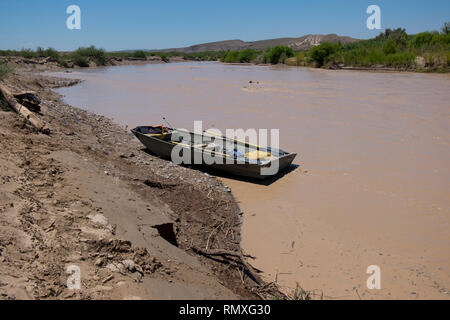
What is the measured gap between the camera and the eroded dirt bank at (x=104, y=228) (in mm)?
2941

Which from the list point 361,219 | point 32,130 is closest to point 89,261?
point 32,130

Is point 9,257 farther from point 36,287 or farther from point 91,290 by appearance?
point 91,290

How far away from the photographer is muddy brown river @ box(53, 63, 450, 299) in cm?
500

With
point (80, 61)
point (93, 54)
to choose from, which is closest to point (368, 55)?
→ point (80, 61)

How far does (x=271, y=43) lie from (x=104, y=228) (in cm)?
15949

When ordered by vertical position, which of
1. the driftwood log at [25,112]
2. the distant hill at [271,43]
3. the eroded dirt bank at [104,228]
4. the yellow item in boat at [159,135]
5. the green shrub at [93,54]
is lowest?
the eroded dirt bank at [104,228]

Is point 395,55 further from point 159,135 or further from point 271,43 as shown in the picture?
point 271,43

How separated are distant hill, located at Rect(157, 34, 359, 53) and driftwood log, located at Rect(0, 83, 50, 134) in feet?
377

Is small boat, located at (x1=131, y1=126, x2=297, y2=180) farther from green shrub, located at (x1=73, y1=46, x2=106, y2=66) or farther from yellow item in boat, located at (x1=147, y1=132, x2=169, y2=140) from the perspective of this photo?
green shrub, located at (x1=73, y1=46, x2=106, y2=66)

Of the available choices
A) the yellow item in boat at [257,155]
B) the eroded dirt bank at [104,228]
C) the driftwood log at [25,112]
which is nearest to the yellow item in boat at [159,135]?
the eroded dirt bank at [104,228]

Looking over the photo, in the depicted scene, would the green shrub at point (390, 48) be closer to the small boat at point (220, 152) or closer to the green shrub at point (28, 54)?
the small boat at point (220, 152)

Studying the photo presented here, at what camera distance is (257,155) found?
848cm

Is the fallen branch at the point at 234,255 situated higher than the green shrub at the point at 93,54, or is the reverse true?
the green shrub at the point at 93,54

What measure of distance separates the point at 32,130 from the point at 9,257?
15.4ft
